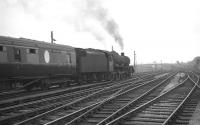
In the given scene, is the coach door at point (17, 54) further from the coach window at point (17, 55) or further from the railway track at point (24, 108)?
the railway track at point (24, 108)

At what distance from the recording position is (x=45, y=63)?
56.5ft

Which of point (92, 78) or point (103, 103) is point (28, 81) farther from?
point (92, 78)

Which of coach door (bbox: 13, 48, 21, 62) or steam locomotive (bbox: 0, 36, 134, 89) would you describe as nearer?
steam locomotive (bbox: 0, 36, 134, 89)

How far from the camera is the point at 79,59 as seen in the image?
22.5 m

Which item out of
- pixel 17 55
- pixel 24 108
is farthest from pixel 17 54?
pixel 24 108

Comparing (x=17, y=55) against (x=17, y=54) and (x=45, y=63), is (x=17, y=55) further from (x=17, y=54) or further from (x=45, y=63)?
(x=45, y=63)

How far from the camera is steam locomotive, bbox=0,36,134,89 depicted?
1398 cm

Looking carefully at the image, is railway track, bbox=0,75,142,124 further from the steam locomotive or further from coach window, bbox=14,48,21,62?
coach window, bbox=14,48,21,62

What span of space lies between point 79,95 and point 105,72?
12807mm

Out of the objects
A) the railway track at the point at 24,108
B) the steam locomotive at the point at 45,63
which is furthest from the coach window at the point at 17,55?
the railway track at the point at 24,108

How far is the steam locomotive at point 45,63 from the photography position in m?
14.0

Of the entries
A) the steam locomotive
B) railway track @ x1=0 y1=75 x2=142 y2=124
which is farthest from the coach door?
railway track @ x1=0 y1=75 x2=142 y2=124

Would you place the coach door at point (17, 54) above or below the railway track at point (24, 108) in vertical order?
above

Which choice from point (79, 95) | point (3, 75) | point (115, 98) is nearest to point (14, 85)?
point (3, 75)
